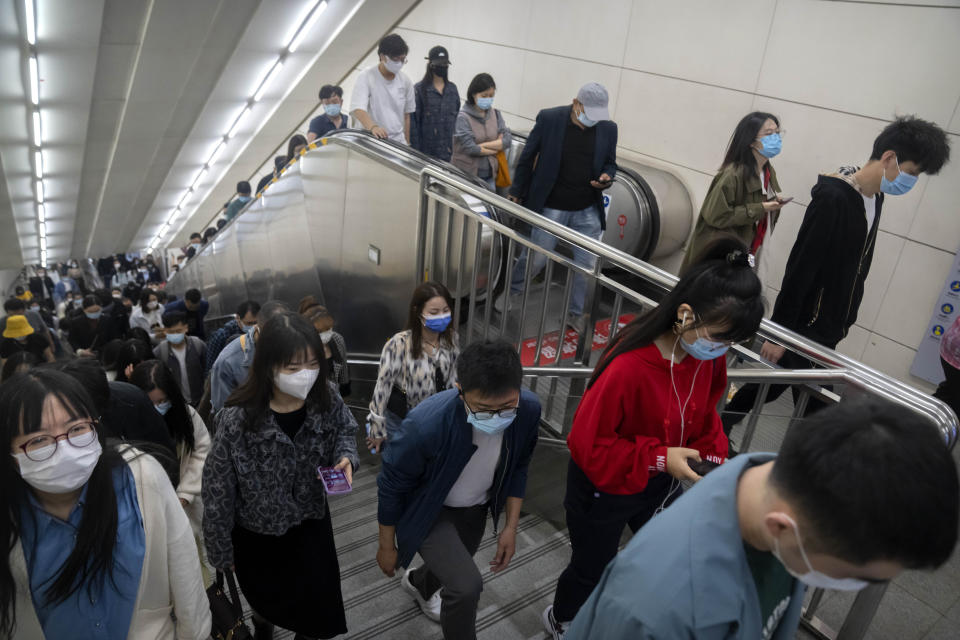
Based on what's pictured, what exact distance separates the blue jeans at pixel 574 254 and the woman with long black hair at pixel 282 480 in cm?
142

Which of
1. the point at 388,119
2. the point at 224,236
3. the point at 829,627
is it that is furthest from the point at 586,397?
the point at 224,236

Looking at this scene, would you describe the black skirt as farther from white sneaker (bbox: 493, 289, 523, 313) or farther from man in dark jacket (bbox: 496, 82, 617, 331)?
man in dark jacket (bbox: 496, 82, 617, 331)

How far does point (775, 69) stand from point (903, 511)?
531 cm

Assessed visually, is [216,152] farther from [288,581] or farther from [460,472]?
[460,472]

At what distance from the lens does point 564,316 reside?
330cm

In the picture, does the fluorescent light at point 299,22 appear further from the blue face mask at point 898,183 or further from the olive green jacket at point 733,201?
the blue face mask at point 898,183

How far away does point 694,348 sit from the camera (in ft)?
6.71

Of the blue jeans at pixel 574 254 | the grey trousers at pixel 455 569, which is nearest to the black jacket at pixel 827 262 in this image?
the blue jeans at pixel 574 254

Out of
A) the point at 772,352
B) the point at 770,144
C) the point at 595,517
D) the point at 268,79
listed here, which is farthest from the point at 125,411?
the point at 268,79

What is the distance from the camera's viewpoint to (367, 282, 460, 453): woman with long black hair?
10.3ft

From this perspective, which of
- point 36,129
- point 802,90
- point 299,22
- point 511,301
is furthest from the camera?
point 36,129

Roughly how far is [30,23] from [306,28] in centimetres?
453

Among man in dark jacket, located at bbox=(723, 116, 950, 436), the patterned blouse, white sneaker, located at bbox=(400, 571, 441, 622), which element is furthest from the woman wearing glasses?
man in dark jacket, located at bbox=(723, 116, 950, 436)

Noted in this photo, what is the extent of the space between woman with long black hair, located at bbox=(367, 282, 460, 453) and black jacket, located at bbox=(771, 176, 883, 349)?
1722 mm
